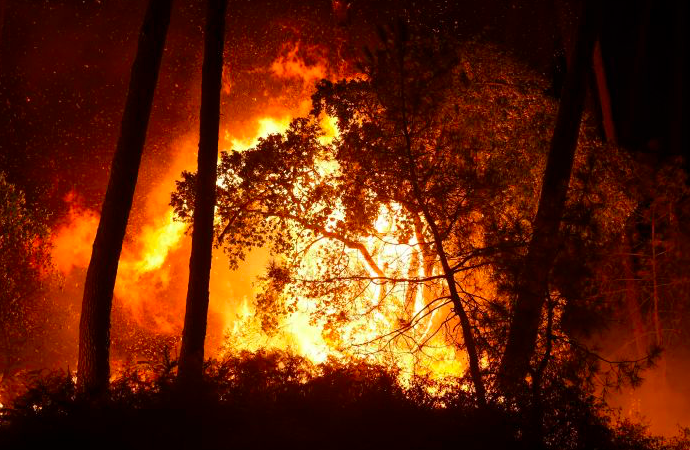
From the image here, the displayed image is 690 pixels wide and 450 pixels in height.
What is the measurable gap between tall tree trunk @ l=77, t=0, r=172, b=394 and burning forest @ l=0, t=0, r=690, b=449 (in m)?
0.04

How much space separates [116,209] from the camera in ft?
32.7

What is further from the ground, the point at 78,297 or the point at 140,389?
the point at 78,297

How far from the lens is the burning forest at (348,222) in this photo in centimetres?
793

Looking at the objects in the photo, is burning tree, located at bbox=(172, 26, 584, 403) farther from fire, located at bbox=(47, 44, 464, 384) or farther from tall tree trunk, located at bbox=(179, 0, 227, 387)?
fire, located at bbox=(47, 44, 464, 384)

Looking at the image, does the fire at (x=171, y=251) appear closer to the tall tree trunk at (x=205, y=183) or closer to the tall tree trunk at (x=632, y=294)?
the tall tree trunk at (x=205, y=183)

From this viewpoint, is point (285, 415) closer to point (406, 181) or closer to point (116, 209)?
point (406, 181)

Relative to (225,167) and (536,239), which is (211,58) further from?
(536,239)

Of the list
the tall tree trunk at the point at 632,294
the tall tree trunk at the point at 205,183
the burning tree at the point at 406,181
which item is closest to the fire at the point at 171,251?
the burning tree at the point at 406,181

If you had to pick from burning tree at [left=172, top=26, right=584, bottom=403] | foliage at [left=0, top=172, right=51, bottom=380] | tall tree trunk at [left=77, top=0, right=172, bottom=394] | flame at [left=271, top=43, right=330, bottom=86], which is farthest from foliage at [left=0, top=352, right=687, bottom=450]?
flame at [left=271, top=43, right=330, bottom=86]

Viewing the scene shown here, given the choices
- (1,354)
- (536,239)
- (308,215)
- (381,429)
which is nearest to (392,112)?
(536,239)

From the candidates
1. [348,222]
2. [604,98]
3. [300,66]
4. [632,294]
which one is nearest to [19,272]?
[300,66]

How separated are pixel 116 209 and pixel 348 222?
3.96m

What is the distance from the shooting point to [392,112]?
933 centimetres

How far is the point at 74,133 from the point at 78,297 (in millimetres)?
6114
